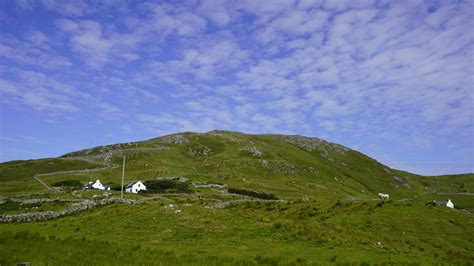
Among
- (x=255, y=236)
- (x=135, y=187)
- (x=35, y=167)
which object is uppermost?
(x=35, y=167)

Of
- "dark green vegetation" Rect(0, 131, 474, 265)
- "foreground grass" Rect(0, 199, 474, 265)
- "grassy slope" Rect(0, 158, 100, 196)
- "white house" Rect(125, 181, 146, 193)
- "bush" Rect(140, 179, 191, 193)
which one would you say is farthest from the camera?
"grassy slope" Rect(0, 158, 100, 196)

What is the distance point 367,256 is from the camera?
24219mm

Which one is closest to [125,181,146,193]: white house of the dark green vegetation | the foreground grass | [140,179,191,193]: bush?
[140,179,191,193]: bush

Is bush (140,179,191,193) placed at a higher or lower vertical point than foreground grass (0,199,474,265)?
higher

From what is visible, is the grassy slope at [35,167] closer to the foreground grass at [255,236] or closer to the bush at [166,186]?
the bush at [166,186]

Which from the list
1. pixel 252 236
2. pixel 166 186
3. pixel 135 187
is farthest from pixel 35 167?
pixel 252 236

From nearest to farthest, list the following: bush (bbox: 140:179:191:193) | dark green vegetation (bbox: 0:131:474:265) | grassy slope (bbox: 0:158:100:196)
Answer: dark green vegetation (bbox: 0:131:474:265) < bush (bbox: 140:179:191:193) < grassy slope (bbox: 0:158:100:196)

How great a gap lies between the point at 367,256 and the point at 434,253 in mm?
6694

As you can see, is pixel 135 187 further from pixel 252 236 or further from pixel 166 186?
pixel 252 236

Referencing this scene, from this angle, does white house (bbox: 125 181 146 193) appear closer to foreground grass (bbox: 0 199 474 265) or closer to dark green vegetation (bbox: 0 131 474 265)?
dark green vegetation (bbox: 0 131 474 265)

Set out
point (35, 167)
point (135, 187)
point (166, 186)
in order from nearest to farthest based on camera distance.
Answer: point (166, 186) → point (135, 187) → point (35, 167)

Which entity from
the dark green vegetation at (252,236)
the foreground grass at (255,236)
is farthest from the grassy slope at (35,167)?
the foreground grass at (255,236)

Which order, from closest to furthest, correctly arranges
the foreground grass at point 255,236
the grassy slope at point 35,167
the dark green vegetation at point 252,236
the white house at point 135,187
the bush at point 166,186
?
1. the dark green vegetation at point 252,236
2. the foreground grass at point 255,236
3. the bush at point 166,186
4. the white house at point 135,187
5. the grassy slope at point 35,167

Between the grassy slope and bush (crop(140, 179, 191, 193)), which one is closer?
bush (crop(140, 179, 191, 193))
